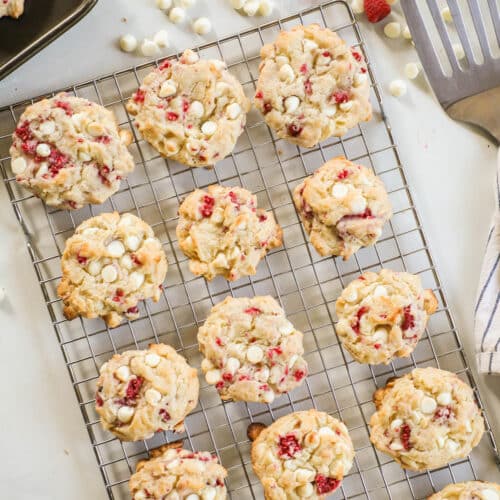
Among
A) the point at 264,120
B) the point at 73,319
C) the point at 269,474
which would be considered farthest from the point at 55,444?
the point at 264,120

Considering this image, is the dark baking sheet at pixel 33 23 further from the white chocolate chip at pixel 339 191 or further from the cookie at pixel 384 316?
→ the cookie at pixel 384 316

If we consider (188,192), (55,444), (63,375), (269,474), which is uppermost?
(188,192)

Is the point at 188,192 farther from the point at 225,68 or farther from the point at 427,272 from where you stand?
the point at 427,272

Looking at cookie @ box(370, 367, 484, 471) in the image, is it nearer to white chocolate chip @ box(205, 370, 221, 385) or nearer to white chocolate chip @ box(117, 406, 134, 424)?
white chocolate chip @ box(205, 370, 221, 385)

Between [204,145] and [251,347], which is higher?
[204,145]

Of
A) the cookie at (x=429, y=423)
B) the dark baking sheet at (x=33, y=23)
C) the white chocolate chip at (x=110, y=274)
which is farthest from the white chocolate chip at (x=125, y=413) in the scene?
the dark baking sheet at (x=33, y=23)
